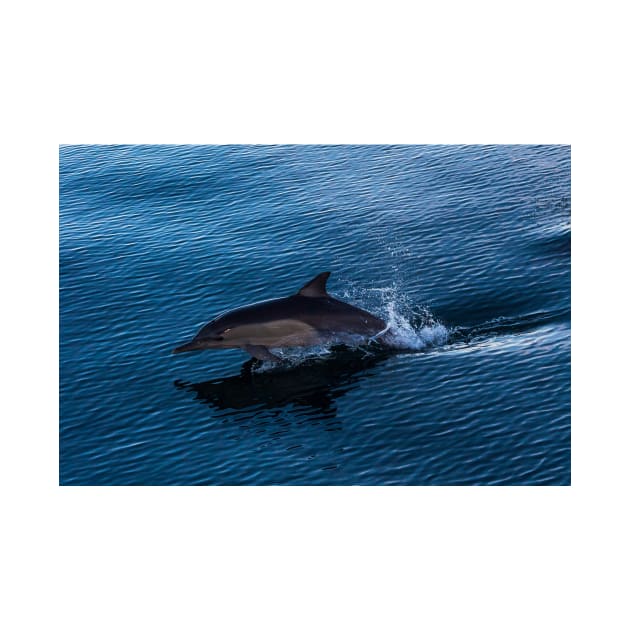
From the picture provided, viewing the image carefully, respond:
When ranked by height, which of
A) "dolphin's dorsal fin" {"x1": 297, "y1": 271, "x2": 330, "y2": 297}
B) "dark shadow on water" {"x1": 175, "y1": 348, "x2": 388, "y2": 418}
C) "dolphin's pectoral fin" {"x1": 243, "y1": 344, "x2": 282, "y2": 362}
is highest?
"dolphin's dorsal fin" {"x1": 297, "y1": 271, "x2": 330, "y2": 297}

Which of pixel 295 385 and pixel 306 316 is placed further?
pixel 306 316

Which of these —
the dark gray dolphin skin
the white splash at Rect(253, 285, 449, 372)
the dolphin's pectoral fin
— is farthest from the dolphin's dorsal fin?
the dolphin's pectoral fin

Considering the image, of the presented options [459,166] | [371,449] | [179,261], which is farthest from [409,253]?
[371,449]

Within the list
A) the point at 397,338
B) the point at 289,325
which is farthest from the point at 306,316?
the point at 397,338

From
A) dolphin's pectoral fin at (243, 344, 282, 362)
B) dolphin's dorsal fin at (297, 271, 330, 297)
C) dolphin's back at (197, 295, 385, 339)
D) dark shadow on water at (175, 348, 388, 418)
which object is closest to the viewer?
dark shadow on water at (175, 348, 388, 418)

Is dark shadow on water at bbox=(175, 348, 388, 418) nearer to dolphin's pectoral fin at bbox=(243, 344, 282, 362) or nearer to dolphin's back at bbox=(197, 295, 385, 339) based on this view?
dolphin's pectoral fin at bbox=(243, 344, 282, 362)

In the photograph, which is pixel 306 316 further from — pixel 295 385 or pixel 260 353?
pixel 295 385
